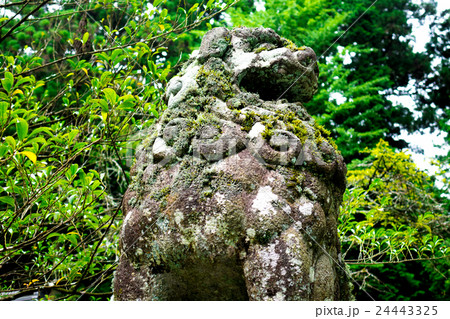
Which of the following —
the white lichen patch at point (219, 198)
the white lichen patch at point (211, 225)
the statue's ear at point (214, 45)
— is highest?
the statue's ear at point (214, 45)

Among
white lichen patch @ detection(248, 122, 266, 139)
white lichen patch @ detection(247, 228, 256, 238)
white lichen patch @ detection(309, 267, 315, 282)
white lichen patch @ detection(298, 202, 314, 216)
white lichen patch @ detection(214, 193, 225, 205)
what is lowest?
white lichen patch @ detection(309, 267, 315, 282)

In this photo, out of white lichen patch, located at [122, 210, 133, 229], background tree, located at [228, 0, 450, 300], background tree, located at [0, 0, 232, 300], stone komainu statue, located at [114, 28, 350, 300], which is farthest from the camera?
background tree, located at [228, 0, 450, 300]

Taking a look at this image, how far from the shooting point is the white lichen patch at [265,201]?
1.65 metres

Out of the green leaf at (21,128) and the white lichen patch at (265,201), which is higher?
the green leaf at (21,128)

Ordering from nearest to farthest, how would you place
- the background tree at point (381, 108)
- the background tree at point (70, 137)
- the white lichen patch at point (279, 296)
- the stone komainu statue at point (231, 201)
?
the white lichen patch at point (279, 296)
the stone komainu statue at point (231, 201)
the background tree at point (70, 137)
the background tree at point (381, 108)

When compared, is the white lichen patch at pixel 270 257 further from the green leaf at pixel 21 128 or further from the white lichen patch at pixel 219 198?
the green leaf at pixel 21 128

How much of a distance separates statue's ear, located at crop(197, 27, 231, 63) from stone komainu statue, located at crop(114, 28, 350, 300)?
0.19ft

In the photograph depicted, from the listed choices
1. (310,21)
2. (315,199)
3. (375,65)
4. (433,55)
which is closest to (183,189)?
(315,199)

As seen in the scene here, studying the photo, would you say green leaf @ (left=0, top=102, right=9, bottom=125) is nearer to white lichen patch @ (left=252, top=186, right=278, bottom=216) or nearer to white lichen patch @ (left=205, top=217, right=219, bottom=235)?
white lichen patch @ (left=205, top=217, right=219, bottom=235)

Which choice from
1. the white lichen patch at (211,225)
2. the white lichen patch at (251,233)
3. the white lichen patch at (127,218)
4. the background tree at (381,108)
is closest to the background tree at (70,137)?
the white lichen patch at (127,218)

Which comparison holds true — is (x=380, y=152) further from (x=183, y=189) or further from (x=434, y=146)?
(x=183, y=189)

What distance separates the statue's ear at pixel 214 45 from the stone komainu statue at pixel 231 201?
6cm

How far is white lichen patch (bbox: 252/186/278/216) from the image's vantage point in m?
1.65

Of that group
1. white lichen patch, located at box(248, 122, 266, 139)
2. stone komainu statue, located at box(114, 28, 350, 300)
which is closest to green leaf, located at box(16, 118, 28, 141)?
stone komainu statue, located at box(114, 28, 350, 300)
